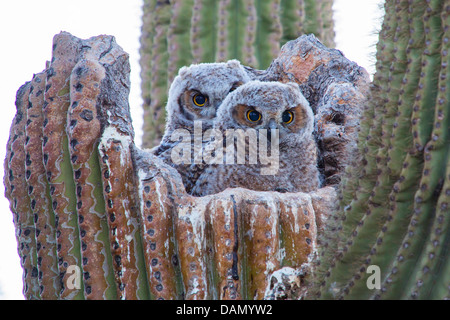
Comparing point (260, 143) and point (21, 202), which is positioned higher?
point (260, 143)

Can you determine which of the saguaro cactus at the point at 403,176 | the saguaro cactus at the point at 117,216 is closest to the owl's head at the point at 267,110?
the saguaro cactus at the point at 117,216

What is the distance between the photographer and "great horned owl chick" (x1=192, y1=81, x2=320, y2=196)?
271cm

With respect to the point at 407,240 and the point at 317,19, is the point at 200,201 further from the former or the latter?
the point at 317,19

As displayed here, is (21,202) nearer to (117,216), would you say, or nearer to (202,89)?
(117,216)

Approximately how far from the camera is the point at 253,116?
9.02 feet

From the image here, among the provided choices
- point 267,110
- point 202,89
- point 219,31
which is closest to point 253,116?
point 267,110

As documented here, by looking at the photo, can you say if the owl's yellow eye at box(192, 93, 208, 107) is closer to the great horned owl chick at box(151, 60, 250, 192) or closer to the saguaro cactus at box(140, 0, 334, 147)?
the great horned owl chick at box(151, 60, 250, 192)

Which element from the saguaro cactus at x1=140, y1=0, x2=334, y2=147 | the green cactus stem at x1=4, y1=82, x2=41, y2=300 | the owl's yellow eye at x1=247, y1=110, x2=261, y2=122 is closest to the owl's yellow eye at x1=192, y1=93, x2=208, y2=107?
the owl's yellow eye at x1=247, y1=110, x2=261, y2=122

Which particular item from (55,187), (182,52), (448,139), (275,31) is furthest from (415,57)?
(182,52)

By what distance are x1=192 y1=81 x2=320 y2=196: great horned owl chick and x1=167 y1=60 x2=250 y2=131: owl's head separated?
391 mm

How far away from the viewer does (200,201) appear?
2.02 metres

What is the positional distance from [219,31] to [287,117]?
1.48 m

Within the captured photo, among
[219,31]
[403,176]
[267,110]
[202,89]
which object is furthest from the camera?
[219,31]

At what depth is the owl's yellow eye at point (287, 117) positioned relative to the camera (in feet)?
9.12
